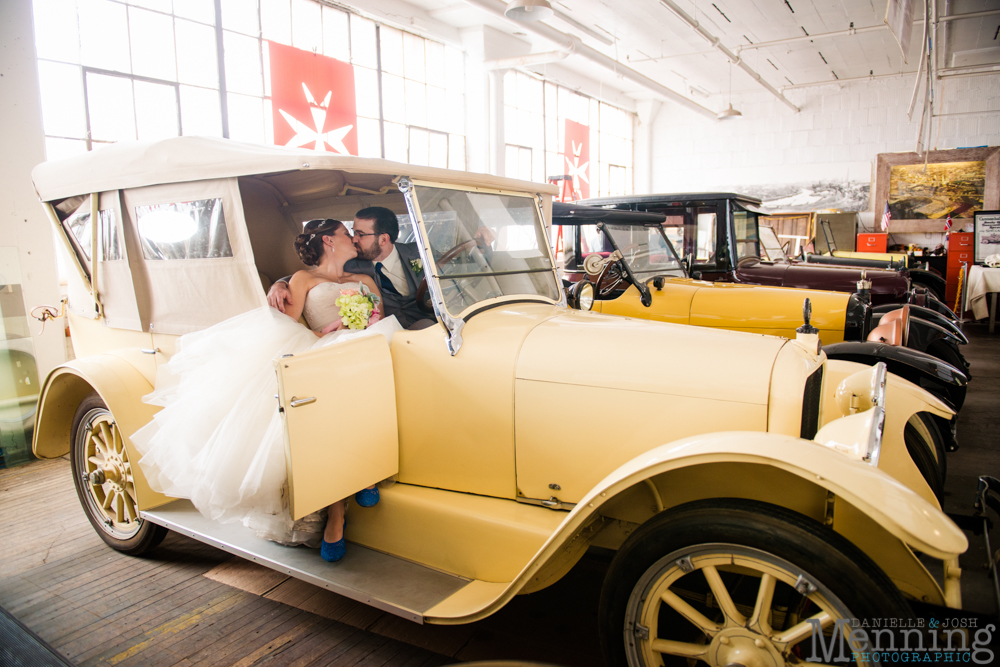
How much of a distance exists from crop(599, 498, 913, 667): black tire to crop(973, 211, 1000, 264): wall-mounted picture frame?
12.8 meters

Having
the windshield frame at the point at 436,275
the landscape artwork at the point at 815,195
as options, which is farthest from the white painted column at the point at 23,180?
the landscape artwork at the point at 815,195

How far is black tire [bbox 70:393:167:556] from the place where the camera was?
9.92 feet

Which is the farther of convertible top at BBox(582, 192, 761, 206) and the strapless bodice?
convertible top at BBox(582, 192, 761, 206)

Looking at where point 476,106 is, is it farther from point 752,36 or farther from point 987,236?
point 987,236

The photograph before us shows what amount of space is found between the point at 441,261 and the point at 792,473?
1536 millimetres

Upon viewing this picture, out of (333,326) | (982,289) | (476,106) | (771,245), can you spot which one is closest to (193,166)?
(333,326)

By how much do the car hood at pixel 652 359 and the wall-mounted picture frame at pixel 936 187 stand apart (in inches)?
646

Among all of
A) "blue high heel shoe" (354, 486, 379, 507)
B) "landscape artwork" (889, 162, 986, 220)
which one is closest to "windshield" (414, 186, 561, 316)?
"blue high heel shoe" (354, 486, 379, 507)

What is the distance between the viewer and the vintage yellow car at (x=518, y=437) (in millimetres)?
1596

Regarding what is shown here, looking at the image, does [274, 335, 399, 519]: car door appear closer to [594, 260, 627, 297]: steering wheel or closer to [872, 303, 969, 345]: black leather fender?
[594, 260, 627, 297]: steering wheel

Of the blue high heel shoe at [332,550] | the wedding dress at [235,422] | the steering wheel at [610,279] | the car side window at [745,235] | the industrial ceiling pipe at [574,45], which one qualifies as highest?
the industrial ceiling pipe at [574,45]

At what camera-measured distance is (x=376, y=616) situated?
258cm

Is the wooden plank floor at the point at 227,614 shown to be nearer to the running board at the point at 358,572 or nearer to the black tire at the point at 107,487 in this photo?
the black tire at the point at 107,487

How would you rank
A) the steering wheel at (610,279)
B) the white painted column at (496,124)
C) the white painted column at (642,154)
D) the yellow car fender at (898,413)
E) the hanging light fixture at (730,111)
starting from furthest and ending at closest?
the white painted column at (642,154)
the hanging light fixture at (730,111)
the white painted column at (496,124)
the steering wheel at (610,279)
the yellow car fender at (898,413)
